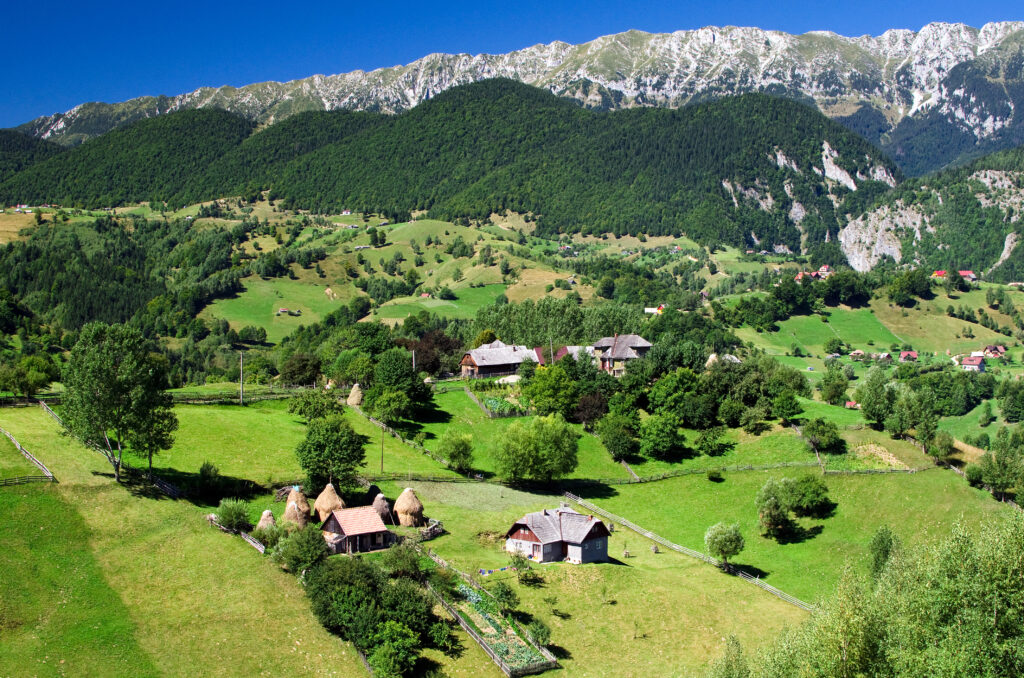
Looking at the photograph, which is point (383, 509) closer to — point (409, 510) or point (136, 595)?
point (409, 510)

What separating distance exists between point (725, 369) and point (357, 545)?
54.1 meters

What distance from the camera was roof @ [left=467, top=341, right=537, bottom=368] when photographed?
10994 cm

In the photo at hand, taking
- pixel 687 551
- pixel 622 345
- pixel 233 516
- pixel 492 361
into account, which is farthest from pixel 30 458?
pixel 622 345

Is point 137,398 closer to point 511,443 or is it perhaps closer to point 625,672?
point 511,443

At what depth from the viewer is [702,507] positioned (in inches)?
2921

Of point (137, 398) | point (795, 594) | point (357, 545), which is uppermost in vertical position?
point (137, 398)

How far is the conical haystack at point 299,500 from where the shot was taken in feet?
189

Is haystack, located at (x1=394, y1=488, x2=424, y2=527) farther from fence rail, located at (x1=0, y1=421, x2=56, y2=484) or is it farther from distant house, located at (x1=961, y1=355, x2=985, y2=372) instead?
distant house, located at (x1=961, y1=355, x2=985, y2=372)

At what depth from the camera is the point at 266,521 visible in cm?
5472

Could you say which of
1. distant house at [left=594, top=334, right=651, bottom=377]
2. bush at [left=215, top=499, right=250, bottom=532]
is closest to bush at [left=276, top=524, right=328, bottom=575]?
bush at [left=215, top=499, right=250, bottom=532]

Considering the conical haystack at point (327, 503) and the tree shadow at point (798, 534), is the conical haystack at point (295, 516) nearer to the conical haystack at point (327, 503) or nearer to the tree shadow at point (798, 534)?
the conical haystack at point (327, 503)

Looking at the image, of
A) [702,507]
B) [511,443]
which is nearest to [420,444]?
[511,443]

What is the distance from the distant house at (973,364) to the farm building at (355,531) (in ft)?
462

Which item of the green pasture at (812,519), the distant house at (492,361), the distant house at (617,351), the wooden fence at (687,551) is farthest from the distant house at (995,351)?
the wooden fence at (687,551)
